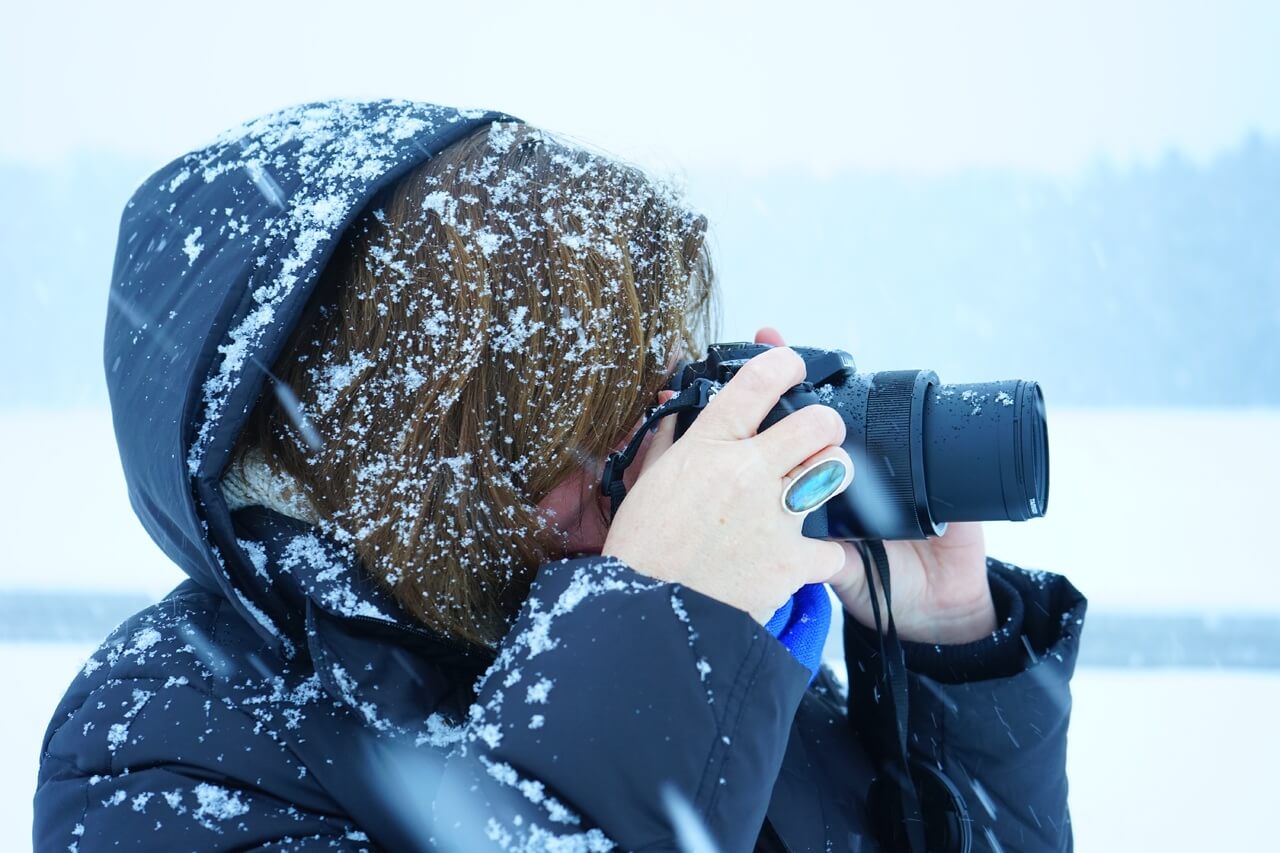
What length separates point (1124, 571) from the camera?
2.13 meters

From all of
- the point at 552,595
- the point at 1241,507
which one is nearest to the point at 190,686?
the point at 552,595

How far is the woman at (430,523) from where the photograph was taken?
50 centimetres

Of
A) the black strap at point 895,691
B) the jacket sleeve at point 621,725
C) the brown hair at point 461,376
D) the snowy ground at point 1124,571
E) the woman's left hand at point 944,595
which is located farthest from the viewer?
the snowy ground at point 1124,571

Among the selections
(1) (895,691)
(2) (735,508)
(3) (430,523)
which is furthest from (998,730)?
(3) (430,523)

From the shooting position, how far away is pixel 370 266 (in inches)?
23.3

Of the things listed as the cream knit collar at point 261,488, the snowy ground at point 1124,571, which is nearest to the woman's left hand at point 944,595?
the cream knit collar at point 261,488

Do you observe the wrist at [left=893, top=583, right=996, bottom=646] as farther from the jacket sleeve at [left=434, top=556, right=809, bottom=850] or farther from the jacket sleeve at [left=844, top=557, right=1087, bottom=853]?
the jacket sleeve at [left=434, top=556, right=809, bottom=850]

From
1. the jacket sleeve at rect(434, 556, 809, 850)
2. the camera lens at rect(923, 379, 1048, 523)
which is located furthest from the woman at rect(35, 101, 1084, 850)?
the camera lens at rect(923, 379, 1048, 523)

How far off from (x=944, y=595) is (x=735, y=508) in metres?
0.43

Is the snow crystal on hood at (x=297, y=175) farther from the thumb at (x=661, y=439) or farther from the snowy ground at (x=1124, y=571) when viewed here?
the snowy ground at (x=1124, y=571)

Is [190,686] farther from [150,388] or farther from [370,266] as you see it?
[370,266]

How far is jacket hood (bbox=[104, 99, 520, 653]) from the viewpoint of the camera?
1.79 feet

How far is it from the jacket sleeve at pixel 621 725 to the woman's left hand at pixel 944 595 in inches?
14.4

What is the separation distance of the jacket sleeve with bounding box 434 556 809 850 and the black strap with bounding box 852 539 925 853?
244 mm
